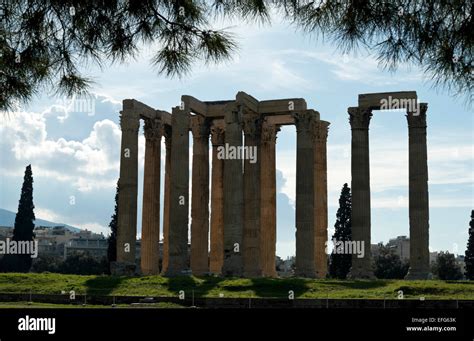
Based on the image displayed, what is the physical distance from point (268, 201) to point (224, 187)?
690 centimetres

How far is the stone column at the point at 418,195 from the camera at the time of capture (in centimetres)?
5775

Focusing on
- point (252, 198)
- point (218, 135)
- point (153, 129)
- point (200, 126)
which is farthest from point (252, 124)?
point (153, 129)

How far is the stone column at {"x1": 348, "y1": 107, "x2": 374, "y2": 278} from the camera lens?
59219 mm

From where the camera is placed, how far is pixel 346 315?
14250 millimetres

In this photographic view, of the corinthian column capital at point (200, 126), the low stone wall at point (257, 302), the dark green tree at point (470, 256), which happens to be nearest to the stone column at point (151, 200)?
the corinthian column capital at point (200, 126)

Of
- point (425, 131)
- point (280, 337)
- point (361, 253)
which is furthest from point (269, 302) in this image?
point (280, 337)

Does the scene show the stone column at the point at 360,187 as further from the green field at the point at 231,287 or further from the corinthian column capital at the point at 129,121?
the corinthian column capital at the point at 129,121

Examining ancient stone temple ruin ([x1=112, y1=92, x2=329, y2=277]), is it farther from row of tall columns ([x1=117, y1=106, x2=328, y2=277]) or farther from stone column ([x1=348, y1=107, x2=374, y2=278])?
stone column ([x1=348, y1=107, x2=374, y2=278])

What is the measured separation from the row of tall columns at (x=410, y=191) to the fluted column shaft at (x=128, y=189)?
17.1 metres

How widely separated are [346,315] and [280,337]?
130 cm

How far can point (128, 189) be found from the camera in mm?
62188

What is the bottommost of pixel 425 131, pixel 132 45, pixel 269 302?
pixel 269 302

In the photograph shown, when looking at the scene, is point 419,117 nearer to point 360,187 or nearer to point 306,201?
point 360,187

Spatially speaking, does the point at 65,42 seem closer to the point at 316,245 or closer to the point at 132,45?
the point at 132,45
